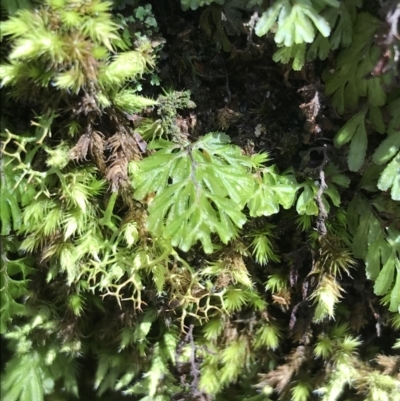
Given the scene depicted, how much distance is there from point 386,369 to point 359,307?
150mm

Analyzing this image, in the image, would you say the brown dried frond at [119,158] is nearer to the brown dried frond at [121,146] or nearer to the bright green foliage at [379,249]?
the brown dried frond at [121,146]

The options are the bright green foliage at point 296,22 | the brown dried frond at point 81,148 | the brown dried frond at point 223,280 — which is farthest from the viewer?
the brown dried frond at point 223,280

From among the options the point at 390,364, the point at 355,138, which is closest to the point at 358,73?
the point at 355,138

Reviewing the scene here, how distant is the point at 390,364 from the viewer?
3.66 feet

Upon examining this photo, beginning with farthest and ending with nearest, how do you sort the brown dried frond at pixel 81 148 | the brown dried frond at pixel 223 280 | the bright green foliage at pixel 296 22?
the brown dried frond at pixel 223 280, the brown dried frond at pixel 81 148, the bright green foliage at pixel 296 22

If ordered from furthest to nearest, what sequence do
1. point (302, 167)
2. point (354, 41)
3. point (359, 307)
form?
point (359, 307), point (302, 167), point (354, 41)

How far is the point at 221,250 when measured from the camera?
1.08m

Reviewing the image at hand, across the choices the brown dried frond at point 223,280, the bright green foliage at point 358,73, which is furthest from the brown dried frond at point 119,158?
the bright green foliage at point 358,73

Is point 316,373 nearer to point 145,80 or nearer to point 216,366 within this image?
point 216,366

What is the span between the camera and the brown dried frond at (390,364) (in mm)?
1113

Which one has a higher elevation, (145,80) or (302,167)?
(145,80)

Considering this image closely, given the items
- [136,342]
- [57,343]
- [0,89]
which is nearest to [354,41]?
[0,89]

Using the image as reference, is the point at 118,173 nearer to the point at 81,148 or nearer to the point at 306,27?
the point at 81,148

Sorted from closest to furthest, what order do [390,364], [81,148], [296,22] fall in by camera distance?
[296,22]
[81,148]
[390,364]
